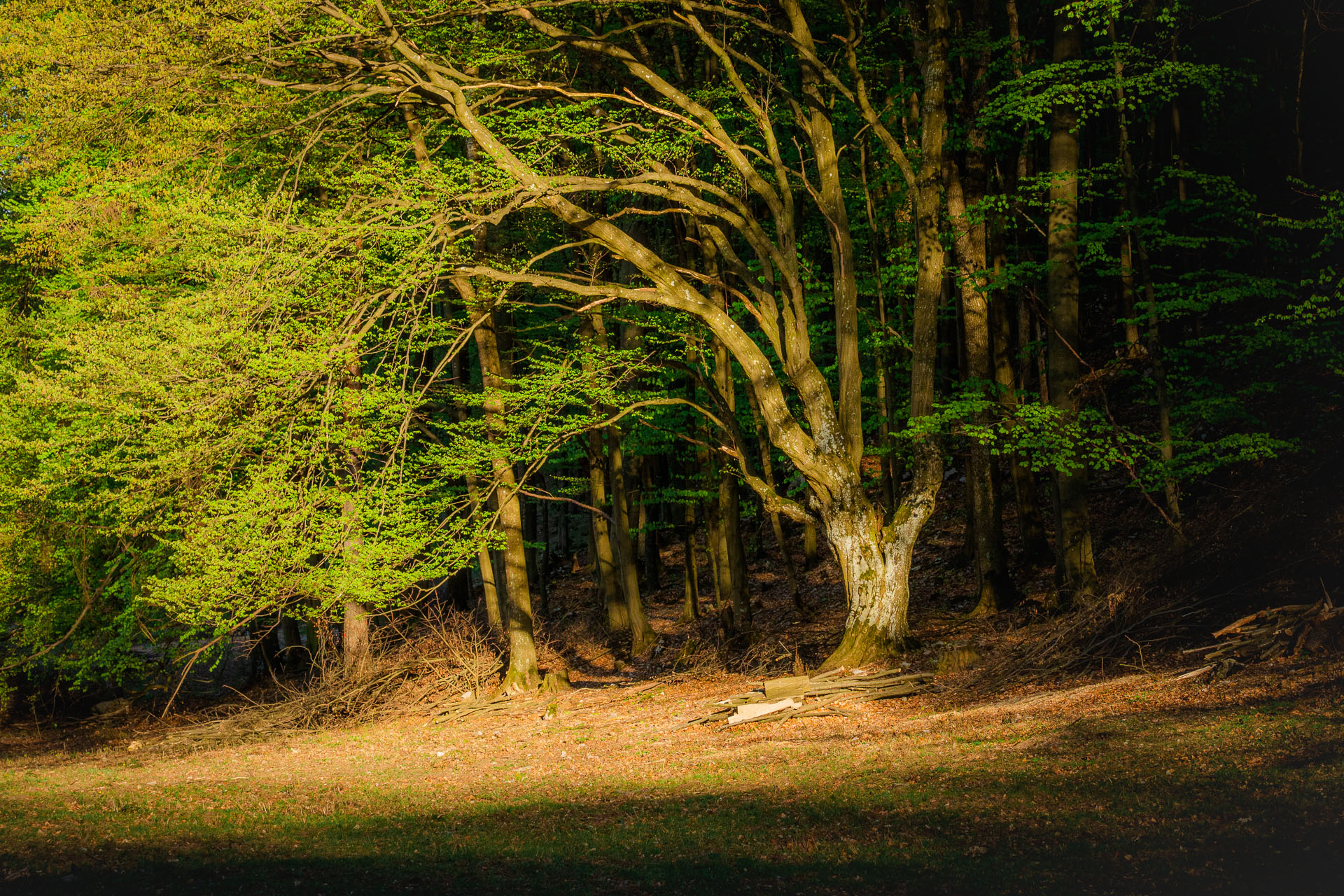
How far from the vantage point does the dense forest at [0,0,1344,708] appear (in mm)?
13016

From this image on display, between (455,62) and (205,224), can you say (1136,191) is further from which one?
(205,224)

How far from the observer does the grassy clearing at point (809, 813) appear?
6.16 meters

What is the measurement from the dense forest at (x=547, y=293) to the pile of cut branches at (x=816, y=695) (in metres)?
0.94

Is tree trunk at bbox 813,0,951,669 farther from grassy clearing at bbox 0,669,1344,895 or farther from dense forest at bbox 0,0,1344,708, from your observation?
grassy clearing at bbox 0,669,1344,895

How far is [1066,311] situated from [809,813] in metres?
9.44

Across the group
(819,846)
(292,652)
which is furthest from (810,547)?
(819,846)

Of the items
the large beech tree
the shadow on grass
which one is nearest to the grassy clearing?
the shadow on grass

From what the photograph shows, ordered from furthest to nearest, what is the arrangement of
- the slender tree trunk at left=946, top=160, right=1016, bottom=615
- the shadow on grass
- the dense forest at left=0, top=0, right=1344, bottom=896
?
the slender tree trunk at left=946, top=160, right=1016, bottom=615
the dense forest at left=0, top=0, right=1344, bottom=896
the shadow on grass

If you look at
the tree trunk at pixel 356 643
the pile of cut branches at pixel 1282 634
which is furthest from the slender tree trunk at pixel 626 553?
the pile of cut branches at pixel 1282 634

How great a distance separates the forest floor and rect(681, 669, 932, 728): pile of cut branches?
227 mm

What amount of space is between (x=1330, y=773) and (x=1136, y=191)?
926 centimetres

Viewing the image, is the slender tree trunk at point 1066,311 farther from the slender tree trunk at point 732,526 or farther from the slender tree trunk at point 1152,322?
the slender tree trunk at point 732,526

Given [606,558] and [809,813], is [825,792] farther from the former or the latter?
[606,558]

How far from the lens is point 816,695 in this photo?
491 inches
